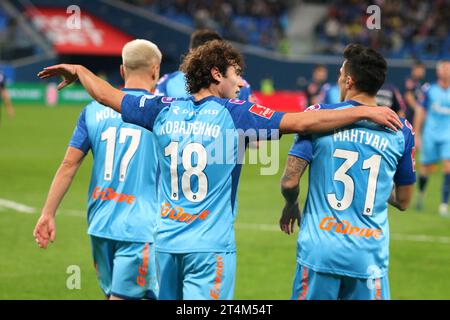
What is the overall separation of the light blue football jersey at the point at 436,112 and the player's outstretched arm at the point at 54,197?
990 cm

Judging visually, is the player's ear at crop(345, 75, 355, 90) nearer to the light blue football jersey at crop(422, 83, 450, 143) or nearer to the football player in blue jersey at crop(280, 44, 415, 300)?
the football player in blue jersey at crop(280, 44, 415, 300)

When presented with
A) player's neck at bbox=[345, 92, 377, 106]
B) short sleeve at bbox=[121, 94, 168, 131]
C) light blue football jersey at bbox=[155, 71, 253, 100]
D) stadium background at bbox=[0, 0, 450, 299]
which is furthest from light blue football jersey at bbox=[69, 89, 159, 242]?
stadium background at bbox=[0, 0, 450, 299]

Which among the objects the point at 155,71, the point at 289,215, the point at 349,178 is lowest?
the point at 289,215

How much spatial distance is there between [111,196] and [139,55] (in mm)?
1023

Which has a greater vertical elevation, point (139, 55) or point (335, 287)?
point (139, 55)

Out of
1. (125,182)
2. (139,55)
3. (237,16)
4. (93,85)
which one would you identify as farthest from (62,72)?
(237,16)

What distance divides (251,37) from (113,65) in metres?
7.21

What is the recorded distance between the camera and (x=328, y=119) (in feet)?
15.8

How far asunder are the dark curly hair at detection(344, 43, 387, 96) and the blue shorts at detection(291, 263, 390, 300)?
113 cm

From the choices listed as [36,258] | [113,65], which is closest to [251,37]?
[113,65]

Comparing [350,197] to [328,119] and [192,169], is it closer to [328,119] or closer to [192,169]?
[328,119]

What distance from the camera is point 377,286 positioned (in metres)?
Answer: 4.96

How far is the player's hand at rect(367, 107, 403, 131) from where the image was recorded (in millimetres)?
4844
